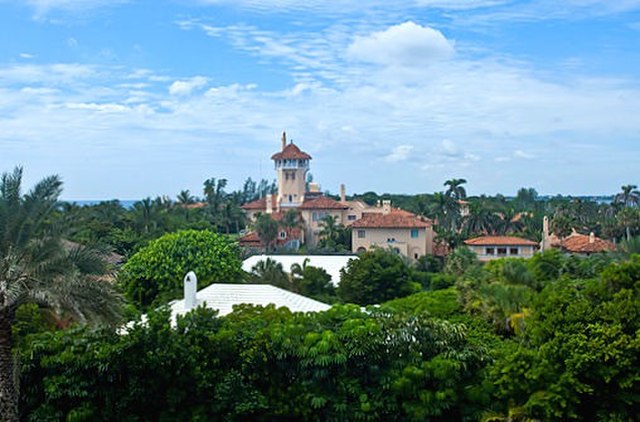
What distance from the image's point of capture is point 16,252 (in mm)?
12508

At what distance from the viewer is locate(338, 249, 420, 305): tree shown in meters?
35.8

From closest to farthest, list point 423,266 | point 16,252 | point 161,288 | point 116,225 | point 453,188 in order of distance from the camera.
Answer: point 16,252 → point 161,288 → point 423,266 → point 116,225 → point 453,188

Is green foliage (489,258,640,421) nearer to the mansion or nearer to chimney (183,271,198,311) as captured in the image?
chimney (183,271,198,311)

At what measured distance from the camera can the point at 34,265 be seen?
12.5 metres

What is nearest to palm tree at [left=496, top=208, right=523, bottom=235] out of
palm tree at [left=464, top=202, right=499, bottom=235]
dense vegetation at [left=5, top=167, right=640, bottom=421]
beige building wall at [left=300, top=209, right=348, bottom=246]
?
palm tree at [left=464, top=202, right=499, bottom=235]

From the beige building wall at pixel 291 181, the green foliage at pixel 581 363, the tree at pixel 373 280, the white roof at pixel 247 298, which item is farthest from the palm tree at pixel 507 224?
the green foliage at pixel 581 363

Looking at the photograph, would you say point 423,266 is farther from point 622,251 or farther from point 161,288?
point 622,251

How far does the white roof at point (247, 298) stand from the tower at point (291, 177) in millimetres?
54952

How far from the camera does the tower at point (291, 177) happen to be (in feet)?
255

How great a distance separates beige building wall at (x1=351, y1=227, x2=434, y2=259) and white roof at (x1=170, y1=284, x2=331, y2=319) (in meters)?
34.0

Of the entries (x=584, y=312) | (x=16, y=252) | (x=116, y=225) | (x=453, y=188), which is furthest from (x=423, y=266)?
(x=16, y=252)

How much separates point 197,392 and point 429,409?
451 cm

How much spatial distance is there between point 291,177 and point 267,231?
1522 centimetres

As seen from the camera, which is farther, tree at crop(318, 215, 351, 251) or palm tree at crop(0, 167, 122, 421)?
tree at crop(318, 215, 351, 251)
